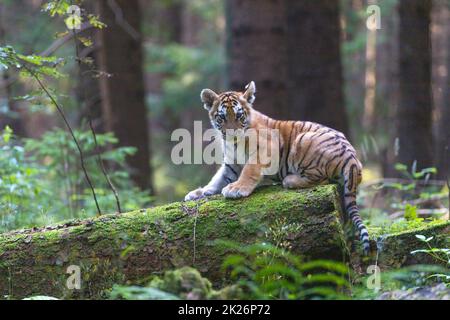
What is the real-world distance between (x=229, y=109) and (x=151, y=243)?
1924 mm

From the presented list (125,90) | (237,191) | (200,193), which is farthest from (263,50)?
(237,191)

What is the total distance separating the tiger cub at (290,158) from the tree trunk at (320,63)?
19.4ft

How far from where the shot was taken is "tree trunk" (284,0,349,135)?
1263cm

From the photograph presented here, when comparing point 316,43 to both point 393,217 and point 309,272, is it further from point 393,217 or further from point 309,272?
point 309,272

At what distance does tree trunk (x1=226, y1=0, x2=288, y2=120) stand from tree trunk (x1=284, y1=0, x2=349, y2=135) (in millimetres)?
1446

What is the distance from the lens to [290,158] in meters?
6.66

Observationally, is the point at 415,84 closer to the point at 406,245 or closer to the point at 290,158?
the point at 290,158

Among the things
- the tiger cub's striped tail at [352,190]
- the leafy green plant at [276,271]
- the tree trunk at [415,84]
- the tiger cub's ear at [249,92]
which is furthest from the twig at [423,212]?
the leafy green plant at [276,271]

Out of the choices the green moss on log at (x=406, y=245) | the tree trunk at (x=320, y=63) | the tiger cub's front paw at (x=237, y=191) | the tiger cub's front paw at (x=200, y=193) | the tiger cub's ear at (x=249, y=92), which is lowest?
the green moss on log at (x=406, y=245)

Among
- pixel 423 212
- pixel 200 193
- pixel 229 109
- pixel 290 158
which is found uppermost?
pixel 229 109

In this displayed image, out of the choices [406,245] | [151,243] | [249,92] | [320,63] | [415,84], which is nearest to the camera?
[151,243]

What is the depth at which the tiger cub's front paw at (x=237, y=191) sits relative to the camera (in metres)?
5.91

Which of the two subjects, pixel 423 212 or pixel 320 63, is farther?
pixel 320 63

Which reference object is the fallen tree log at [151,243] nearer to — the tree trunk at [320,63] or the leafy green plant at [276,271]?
the leafy green plant at [276,271]
